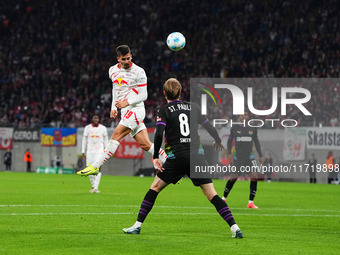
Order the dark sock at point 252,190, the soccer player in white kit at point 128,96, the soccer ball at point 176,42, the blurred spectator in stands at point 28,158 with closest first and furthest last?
the soccer player in white kit at point 128,96, the soccer ball at point 176,42, the dark sock at point 252,190, the blurred spectator in stands at point 28,158

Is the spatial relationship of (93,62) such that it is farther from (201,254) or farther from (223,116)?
(201,254)

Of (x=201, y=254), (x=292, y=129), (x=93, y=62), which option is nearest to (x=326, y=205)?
(x=201, y=254)

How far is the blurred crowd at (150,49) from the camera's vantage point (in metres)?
43.6

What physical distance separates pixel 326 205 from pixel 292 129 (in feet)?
62.3

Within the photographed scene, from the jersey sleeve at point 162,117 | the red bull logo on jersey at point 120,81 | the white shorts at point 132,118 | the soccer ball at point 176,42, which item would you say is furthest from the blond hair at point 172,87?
→ the soccer ball at point 176,42

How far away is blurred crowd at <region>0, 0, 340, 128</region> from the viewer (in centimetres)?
4356

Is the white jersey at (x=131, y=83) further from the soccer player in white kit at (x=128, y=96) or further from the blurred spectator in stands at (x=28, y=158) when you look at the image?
the blurred spectator in stands at (x=28, y=158)

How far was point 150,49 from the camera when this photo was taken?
53031mm

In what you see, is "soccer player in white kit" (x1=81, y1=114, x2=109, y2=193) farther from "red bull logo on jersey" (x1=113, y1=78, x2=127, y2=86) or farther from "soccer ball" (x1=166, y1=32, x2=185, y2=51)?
"red bull logo on jersey" (x1=113, y1=78, x2=127, y2=86)

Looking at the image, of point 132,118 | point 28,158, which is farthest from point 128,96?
point 28,158

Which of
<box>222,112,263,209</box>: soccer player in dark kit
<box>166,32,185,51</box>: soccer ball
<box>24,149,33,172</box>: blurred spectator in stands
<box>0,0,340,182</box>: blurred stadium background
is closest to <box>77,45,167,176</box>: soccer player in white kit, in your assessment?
<box>166,32,185,51</box>: soccer ball

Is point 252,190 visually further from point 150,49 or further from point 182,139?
point 150,49

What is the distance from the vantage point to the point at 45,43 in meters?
59.2

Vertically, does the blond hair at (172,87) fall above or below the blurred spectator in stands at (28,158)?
above
